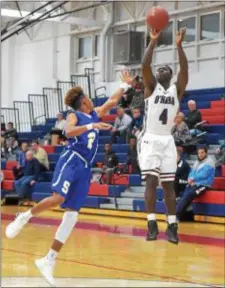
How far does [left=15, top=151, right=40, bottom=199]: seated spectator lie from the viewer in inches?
837

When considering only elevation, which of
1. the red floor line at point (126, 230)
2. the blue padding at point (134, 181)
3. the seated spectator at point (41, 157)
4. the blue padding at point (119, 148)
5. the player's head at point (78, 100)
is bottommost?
the red floor line at point (126, 230)

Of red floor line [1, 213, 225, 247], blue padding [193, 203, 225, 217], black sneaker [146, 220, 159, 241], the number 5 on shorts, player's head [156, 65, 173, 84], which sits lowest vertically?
red floor line [1, 213, 225, 247]

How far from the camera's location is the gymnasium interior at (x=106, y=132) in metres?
10.9

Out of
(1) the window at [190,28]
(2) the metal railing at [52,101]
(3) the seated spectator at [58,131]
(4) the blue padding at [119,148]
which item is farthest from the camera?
(2) the metal railing at [52,101]

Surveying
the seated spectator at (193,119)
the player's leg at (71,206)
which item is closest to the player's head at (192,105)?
the seated spectator at (193,119)

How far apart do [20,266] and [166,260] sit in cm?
238

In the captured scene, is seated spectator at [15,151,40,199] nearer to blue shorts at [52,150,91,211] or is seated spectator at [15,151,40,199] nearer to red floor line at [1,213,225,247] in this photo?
red floor line at [1,213,225,247]

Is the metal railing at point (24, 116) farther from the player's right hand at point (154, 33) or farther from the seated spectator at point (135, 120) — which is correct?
the player's right hand at point (154, 33)

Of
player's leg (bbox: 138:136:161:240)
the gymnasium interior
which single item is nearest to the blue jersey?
player's leg (bbox: 138:136:161:240)

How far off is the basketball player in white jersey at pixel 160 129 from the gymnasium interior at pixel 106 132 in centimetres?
317

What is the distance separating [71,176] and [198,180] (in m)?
9.20

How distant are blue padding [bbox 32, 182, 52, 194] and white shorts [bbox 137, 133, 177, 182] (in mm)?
14853

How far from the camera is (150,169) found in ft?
20.9

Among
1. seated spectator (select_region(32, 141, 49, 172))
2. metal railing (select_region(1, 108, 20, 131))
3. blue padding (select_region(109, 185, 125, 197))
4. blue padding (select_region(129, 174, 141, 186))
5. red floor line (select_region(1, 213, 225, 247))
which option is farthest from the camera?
metal railing (select_region(1, 108, 20, 131))
